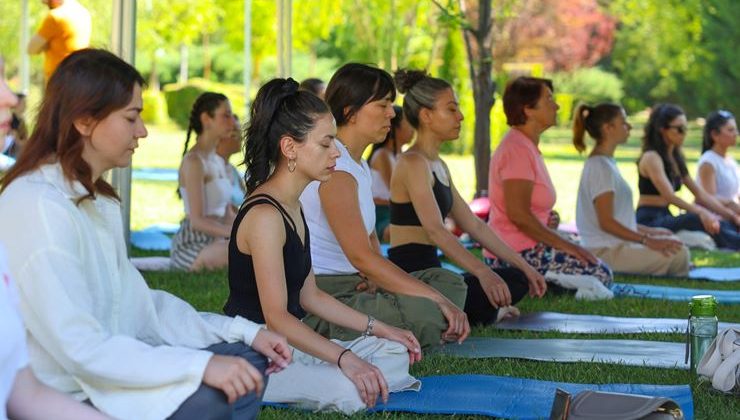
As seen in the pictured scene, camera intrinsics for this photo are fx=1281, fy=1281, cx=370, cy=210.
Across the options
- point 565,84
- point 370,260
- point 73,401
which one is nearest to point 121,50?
point 370,260

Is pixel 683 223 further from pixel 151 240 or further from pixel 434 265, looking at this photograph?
pixel 434 265

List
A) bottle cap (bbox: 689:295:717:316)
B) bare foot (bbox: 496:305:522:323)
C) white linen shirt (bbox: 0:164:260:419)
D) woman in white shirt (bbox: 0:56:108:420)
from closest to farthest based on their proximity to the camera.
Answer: woman in white shirt (bbox: 0:56:108:420), white linen shirt (bbox: 0:164:260:419), bottle cap (bbox: 689:295:717:316), bare foot (bbox: 496:305:522:323)

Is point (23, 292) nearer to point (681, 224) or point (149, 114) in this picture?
point (681, 224)

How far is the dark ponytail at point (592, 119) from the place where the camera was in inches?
311

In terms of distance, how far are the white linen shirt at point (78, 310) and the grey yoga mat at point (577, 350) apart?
2.48 meters

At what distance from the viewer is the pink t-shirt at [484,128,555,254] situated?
6.94 m

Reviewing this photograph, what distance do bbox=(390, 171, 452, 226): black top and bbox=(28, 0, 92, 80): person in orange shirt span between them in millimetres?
4128

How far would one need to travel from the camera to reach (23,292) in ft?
8.47

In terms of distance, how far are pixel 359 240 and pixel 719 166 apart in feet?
20.1

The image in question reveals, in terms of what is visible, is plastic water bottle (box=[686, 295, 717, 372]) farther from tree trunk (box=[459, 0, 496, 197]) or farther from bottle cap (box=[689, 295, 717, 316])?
tree trunk (box=[459, 0, 496, 197])

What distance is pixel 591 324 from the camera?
599 cm

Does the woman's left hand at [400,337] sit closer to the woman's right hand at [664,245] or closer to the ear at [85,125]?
the ear at [85,125]

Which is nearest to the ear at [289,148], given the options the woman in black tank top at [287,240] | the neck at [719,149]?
the woman in black tank top at [287,240]

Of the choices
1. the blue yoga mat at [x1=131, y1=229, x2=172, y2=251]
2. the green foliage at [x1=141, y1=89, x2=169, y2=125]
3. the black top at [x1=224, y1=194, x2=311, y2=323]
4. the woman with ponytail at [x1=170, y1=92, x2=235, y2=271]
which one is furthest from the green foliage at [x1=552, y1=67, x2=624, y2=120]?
the black top at [x1=224, y1=194, x2=311, y2=323]
